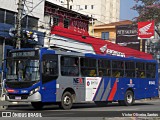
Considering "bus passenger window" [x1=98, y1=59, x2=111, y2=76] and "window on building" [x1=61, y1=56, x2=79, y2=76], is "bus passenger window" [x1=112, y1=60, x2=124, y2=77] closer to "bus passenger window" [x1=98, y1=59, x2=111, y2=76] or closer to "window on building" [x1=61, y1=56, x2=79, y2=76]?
"bus passenger window" [x1=98, y1=59, x2=111, y2=76]

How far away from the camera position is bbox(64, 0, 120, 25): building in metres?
95.8

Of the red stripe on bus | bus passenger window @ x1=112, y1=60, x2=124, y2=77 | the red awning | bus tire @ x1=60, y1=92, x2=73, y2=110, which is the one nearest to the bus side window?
bus passenger window @ x1=112, y1=60, x2=124, y2=77

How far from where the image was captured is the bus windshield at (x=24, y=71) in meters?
19.2

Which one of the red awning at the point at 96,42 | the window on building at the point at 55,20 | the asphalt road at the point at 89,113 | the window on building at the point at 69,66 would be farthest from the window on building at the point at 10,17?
the asphalt road at the point at 89,113

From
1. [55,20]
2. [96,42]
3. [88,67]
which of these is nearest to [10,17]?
[55,20]

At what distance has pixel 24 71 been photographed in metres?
19.3

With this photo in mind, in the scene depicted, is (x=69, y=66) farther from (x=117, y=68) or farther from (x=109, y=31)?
(x=109, y=31)

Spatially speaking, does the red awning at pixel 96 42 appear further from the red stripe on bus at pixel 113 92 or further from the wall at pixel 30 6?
the red stripe on bus at pixel 113 92

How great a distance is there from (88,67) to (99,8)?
76.5 meters

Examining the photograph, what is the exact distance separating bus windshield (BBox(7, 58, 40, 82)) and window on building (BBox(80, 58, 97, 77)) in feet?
10.2

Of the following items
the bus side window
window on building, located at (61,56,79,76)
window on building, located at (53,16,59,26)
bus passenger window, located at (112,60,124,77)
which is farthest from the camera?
window on building, located at (53,16,59,26)

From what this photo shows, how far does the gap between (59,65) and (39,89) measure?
179cm

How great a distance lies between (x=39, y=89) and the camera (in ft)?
62.4

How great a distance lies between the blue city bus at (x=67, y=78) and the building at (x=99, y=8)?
70.0m
